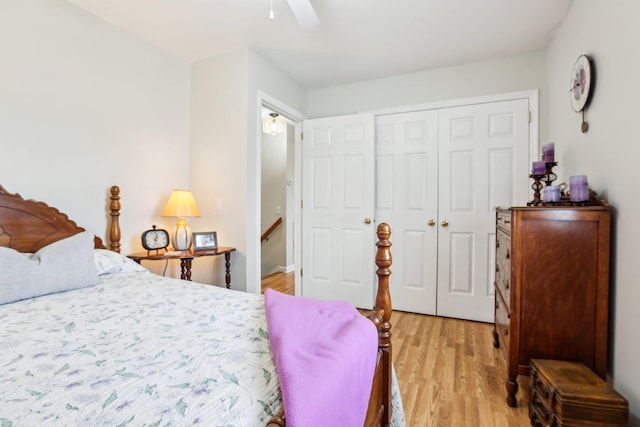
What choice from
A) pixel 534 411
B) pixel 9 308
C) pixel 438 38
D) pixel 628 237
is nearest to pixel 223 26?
pixel 438 38

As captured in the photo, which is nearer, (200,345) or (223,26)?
(200,345)

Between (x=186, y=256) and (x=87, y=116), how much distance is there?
3.91 feet

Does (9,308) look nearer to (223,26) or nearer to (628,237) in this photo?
(223,26)

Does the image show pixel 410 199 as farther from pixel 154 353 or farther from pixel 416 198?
pixel 154 353

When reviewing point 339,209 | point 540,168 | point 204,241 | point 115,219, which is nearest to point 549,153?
Answer: point 540,168

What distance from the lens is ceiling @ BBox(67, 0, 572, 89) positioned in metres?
2.06

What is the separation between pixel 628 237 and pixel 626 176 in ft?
0.92

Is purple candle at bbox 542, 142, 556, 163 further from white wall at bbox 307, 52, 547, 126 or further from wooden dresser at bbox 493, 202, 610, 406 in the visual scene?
white wall at bbox 307, 52, 547, 126

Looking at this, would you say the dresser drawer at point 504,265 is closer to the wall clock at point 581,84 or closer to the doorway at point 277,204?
the wall clock at point 581,84

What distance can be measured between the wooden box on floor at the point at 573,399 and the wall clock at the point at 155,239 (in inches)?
101

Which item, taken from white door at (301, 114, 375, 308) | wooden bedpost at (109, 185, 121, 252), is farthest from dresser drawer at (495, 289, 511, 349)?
wooden bedpost at (109, 185, 121, 252)

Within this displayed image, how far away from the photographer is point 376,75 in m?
3.13

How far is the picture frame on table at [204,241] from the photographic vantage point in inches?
100.0

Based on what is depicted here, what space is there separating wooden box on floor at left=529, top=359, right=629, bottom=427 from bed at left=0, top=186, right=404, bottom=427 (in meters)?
0.68
